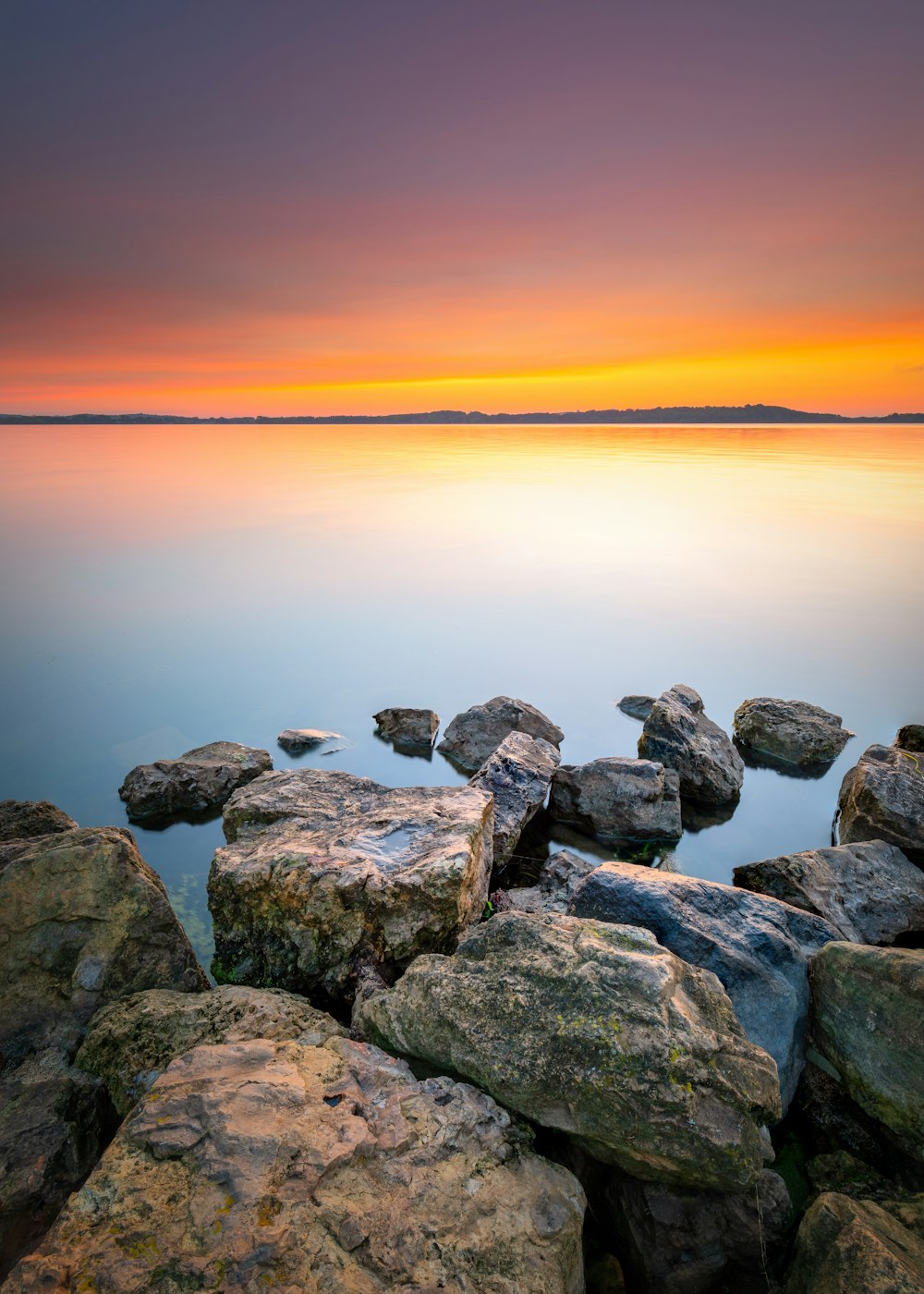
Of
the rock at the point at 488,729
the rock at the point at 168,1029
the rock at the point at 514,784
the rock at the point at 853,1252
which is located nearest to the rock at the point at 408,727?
the rock at the point at 488,729

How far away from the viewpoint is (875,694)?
14430 millimetres

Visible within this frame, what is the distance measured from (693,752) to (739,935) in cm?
511

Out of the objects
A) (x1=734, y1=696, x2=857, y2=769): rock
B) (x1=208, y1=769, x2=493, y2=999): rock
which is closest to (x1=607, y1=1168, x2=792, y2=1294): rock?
(x1=208, y1=769, x2=493, y2=999): rock

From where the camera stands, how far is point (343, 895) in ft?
17.0

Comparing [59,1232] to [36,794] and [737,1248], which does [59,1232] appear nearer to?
[737,1248]

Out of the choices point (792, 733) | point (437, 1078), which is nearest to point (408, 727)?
point (792, 733)

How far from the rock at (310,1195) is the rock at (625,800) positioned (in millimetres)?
5475

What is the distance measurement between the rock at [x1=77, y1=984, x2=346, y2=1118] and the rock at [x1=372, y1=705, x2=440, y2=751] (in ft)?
24.5

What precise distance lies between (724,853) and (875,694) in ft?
25.8

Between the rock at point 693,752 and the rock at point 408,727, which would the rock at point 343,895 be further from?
the rock at point 408,727

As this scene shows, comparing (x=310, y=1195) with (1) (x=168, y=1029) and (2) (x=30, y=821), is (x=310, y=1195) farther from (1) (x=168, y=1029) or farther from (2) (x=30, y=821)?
(2) (x=30, y=821)

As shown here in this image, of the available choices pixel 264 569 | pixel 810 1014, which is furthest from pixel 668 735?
pixel 264 569

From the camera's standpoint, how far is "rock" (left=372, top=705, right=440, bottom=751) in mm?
11852

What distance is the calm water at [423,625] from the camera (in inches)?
445
